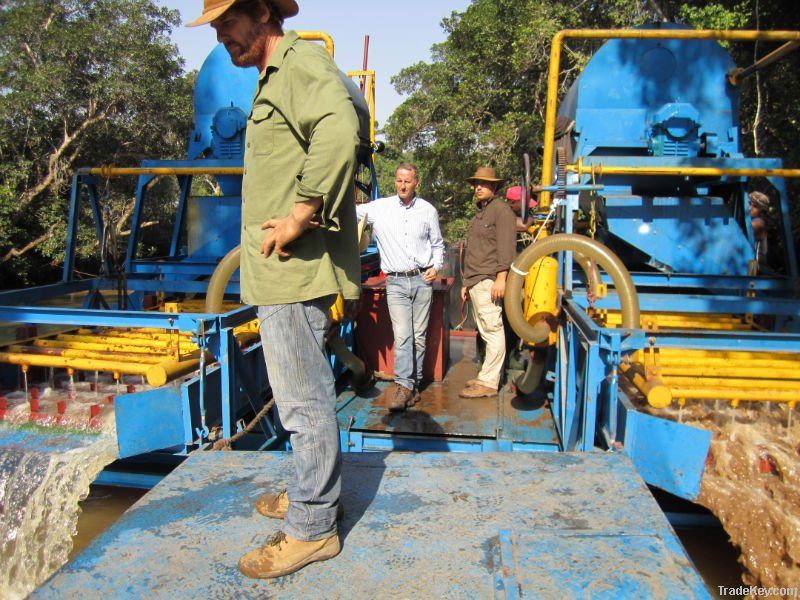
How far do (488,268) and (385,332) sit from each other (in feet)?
3.37

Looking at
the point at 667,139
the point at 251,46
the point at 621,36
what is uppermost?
the point at 621,36

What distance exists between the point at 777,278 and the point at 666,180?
1.34m

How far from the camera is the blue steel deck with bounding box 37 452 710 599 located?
1809mm

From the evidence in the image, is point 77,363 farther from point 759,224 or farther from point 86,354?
point 759,224

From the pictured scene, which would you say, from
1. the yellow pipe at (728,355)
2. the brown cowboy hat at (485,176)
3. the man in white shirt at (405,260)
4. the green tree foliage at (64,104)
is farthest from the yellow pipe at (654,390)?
the green tree foliage at (64,104)

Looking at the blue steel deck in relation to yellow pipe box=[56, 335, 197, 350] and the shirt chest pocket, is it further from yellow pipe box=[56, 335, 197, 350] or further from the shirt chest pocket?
yellow pipe box=[56, 335, 197, 350]

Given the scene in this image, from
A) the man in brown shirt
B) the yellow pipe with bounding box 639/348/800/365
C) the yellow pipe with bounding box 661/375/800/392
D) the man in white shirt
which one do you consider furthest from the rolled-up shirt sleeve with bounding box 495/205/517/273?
the yellow pipe with bounding box 661/375/800/392

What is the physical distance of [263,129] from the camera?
199cm

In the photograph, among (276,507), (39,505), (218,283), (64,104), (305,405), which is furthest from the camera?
(64,104)

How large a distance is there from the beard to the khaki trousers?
315 cm

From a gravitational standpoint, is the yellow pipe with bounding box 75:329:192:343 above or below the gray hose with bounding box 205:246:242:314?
below

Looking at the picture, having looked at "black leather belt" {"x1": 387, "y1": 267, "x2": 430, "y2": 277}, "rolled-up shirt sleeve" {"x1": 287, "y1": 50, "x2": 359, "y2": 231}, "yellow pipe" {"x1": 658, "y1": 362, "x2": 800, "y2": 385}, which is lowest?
"yellow pipe" {"x1": 658, "y1": 362, "x2": 800, "y2": 385}

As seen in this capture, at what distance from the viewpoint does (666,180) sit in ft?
19.3

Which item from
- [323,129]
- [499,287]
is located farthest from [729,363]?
[323,129]
